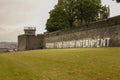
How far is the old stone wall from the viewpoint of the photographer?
3429cm

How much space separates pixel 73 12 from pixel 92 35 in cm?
2822

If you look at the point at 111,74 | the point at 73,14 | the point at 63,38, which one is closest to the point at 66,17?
the point at 73,14

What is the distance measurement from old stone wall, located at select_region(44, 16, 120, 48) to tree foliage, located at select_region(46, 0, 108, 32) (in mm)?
12171

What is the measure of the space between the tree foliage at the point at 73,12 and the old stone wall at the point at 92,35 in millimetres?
12171

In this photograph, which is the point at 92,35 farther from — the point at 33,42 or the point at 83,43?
the point at 33,42

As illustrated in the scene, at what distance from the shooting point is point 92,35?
4056 cm

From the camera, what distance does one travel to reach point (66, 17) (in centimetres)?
6925

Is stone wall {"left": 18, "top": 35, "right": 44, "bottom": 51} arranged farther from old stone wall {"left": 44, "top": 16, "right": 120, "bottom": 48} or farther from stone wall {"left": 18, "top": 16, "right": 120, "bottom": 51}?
old stone wall {"left": 44, "top": 16, "right": 120, "bottom": 48}

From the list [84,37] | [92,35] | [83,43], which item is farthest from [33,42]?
[92,35]

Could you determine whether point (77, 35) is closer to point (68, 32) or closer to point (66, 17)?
point (68, 32)

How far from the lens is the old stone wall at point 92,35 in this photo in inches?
1350

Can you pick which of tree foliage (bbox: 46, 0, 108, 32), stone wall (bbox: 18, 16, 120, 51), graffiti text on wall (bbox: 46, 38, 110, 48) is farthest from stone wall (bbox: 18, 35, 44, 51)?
tree foliage (bbox: 46, 0, 108, 32)

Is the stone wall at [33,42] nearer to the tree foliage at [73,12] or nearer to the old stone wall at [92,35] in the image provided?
the tree foliage at [73,12]

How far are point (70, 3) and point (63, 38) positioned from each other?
17391 millimetres
